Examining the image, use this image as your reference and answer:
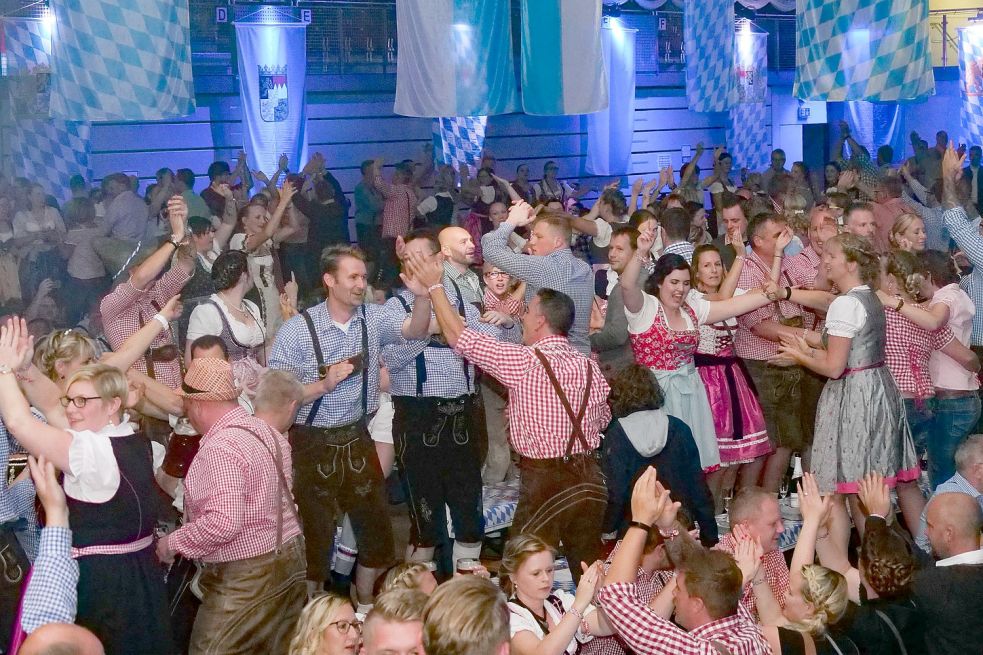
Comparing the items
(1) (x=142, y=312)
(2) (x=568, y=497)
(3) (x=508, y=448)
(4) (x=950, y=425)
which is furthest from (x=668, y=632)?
(3) (x=508, y=448)

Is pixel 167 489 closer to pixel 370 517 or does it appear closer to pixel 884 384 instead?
pixel 370 517

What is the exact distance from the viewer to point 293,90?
392 inches

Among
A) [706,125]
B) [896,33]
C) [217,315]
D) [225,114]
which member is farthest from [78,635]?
[706,125]

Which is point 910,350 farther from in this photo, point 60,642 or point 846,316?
point 60,642

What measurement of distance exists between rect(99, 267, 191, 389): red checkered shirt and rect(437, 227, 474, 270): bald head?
3.83ft

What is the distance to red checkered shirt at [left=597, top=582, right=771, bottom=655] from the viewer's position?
9.54 feet

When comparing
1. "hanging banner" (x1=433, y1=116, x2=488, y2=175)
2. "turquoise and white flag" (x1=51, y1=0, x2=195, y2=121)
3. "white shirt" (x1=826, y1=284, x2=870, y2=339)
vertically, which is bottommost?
"white shirt" (x1=826, y1=284, x2=870, y2=339)

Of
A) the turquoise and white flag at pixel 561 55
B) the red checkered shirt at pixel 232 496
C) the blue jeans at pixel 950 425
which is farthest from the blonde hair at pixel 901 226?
the red checkered shirt at pixel 232 496

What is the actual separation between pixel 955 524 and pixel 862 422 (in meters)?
1.33

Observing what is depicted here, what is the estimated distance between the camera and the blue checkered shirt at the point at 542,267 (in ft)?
15.9

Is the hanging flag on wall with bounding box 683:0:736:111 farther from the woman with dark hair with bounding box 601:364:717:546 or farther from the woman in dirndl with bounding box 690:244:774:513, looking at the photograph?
the woman with dark hair with bounding box 601:364:717:546

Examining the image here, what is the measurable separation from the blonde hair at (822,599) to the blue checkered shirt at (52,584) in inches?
71.8

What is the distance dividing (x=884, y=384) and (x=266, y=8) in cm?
673

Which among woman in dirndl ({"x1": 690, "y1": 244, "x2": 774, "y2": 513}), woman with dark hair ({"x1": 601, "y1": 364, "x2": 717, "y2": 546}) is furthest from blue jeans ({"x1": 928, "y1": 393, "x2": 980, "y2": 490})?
woman with dark hair ({"x1": 601, "y1": 364, "x2": 717, "y2": 546})
